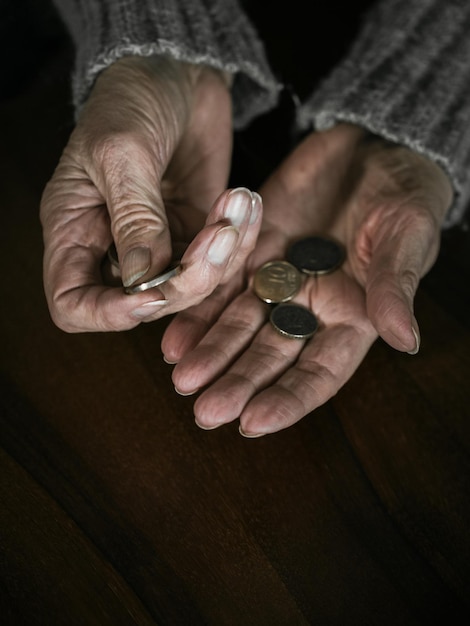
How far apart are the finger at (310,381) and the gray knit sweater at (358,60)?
36cm

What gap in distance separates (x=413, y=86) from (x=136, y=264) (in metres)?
0.65

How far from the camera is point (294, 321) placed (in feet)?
2.85

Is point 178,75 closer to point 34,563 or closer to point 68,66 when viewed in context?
point 68,66

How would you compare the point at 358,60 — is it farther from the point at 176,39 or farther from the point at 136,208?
the point at 136,208

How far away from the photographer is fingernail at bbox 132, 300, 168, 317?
73 cm

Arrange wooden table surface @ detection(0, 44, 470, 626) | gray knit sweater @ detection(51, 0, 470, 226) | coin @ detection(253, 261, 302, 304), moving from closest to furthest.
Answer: wooden table surface @ detection(0, 44, 470, 626)
coin @ detection(253, 261, 302, 304)
gray knit sweater @ detection(51, 0, 470, 226)

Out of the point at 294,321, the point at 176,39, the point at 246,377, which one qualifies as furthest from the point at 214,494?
the point at 176,39

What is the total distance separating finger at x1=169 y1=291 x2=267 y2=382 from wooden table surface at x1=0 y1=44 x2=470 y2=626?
0.06 m

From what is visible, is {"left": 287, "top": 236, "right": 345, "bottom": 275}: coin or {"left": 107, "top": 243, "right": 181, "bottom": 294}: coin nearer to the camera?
{"left": 107, "top": 243, "right": 181, "bottom": 294}: coin

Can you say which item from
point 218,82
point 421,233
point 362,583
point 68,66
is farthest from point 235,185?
point 362,583

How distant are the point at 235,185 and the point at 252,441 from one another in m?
0.47

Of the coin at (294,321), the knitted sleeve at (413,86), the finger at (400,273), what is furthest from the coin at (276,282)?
the knitted sleeve at (413,86)

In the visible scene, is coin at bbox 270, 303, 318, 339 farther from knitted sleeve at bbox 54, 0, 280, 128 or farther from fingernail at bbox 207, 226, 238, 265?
knitted sleeve at bbox 54, 0, 280, 128

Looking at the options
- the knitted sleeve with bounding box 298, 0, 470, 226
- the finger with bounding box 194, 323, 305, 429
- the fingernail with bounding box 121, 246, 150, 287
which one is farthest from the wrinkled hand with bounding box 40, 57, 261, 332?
the knitted sleeve with bounding box 298, 0, 470, 226
